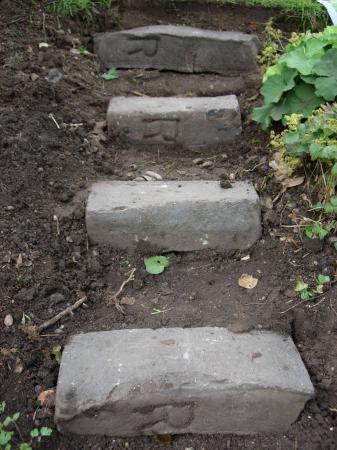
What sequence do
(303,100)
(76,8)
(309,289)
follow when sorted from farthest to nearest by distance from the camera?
(76,8), (303,100), (309,289)

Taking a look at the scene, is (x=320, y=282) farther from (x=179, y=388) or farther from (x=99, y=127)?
(x=99, y=127)

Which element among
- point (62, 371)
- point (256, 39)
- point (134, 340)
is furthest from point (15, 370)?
point (256, 39)

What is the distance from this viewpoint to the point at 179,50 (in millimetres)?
3457

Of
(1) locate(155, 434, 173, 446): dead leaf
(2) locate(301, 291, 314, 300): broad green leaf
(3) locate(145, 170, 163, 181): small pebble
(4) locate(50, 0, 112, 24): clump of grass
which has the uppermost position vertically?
(4) locate(50, 0, 112, 24): clump of grass

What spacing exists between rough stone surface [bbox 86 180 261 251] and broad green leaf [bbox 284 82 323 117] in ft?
2.03

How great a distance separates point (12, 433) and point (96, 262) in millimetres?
815

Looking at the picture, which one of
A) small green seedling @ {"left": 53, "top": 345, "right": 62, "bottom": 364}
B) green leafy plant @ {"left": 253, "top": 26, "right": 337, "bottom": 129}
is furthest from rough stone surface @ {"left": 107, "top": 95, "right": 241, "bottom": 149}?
small green seedling @ {"left": 53, "top": 345, "right": 62, "bottom": 364}

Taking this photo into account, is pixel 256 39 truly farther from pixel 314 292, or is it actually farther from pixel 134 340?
pixel 134 340

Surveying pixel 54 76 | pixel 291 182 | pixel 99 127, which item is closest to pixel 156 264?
pixel 291 182

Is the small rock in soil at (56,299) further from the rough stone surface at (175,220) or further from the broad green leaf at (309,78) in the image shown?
the broad green leaf at (309,78)

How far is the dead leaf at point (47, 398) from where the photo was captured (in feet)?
5.75

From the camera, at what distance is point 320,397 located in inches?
71.1

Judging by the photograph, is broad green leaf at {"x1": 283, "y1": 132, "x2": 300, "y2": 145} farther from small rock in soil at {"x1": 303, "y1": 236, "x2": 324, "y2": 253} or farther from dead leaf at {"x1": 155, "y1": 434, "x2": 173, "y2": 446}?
dead leaf at {"x1": 155, "y1": 434, "x2": 173, "y2": 446}

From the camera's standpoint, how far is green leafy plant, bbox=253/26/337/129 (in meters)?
2.52
